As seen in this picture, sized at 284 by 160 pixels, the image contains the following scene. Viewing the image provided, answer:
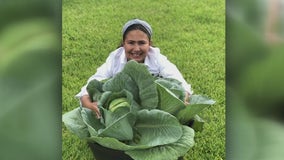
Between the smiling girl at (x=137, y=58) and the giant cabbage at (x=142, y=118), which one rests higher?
the smiling girl at (x=137, y=58)

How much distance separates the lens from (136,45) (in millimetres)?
926

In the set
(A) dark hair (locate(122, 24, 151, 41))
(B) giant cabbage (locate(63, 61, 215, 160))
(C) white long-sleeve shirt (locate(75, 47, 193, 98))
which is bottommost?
(B) giant cabbage (locate(63, 61, 215, 160))

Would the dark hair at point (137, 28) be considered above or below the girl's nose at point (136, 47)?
above

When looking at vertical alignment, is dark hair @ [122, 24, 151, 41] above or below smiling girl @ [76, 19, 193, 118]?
above

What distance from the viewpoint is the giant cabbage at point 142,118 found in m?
0.87

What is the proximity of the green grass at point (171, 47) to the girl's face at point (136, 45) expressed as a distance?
Result: 2cm

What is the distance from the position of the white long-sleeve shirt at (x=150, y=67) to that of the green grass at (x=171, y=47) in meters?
0.01

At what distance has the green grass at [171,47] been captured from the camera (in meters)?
0.94

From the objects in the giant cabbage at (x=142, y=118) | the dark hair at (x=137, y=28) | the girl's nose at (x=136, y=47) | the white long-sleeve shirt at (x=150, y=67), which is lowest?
the giant cabbage at (x=142, y=118)

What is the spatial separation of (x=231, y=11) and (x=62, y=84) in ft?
1.30

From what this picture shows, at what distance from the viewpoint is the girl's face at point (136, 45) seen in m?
0.92

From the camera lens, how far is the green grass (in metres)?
0.94

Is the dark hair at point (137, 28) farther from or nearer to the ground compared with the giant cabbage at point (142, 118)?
farther from the ground

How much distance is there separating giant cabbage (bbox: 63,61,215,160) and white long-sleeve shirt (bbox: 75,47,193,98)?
0.03 metres
